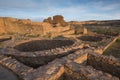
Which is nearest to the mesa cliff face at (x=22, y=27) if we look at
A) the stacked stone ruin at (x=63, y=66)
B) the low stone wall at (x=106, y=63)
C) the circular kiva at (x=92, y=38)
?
the circular kiva at (x=92, y=38)

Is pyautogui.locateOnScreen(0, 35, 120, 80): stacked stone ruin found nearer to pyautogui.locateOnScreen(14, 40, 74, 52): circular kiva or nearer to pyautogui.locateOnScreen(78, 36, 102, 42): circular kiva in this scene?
pyautogui.locateOnScreen(14, 40, 74, 52): circular kiva

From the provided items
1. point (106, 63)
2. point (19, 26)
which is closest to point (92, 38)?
point (19, 26)

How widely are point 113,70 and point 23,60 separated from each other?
12.1 feet

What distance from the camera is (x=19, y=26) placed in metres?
22.5

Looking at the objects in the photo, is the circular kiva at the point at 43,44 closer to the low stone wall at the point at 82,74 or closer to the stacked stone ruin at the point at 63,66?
the stacked stone ruin at the point at 63,66

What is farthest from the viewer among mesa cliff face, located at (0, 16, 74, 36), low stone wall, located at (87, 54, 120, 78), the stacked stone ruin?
mesa cliff face, located at (0, 16, 74, 36)

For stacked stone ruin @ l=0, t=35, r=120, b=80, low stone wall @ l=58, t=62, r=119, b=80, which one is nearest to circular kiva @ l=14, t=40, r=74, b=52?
stacked stone ruin @ l=0, t=35, r=120, b=80

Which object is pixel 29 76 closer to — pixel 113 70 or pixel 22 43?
pixel 113 70

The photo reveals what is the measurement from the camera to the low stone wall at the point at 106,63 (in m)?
6.06

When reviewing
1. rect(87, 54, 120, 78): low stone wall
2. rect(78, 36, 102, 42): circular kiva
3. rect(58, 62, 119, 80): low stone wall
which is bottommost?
rect(78, 36, 102, 42): circular kiva

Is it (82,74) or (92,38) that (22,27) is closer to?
(92,38)

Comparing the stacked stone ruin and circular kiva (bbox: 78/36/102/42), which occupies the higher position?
the stacked stone ruin

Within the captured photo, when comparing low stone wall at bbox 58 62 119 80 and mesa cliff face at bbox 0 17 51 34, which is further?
mesa cliff face at bbox 0 17 51 34

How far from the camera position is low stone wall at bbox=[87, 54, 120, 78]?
6.06m
